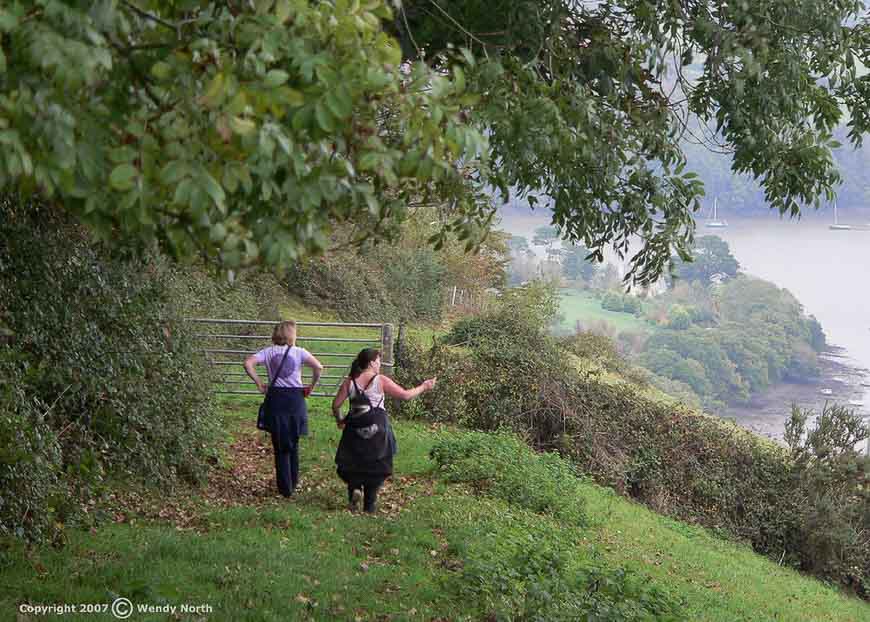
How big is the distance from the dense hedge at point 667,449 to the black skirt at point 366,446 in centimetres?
909

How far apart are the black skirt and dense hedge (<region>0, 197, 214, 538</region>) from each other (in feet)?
6.70

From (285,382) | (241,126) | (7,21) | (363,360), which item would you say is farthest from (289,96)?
(285,382)

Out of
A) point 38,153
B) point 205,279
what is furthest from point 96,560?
point 205,279

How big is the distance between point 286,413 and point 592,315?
10767 cm

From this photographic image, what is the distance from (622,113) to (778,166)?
1.43 m

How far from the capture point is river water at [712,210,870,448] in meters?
100

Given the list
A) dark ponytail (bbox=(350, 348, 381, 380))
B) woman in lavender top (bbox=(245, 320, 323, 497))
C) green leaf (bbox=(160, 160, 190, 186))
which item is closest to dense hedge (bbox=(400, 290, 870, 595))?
woman in lavender top (bbox=(245, 320, 323, 497))

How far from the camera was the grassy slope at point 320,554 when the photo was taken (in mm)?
6445

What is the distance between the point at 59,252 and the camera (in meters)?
8.84

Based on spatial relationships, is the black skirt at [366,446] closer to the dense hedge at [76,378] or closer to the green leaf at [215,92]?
the dense hedge at [76,378]

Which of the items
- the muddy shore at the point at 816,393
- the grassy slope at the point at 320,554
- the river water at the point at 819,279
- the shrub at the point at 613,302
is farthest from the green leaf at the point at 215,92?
the shrub at the point at 613,302

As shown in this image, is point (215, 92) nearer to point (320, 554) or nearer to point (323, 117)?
point (323, 117)

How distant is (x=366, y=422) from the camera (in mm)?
9047

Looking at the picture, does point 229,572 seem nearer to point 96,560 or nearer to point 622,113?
point 96,560
